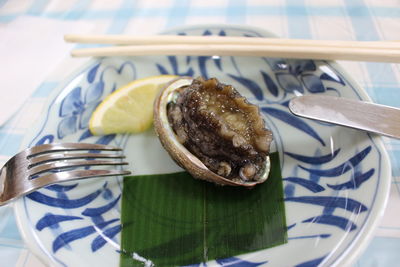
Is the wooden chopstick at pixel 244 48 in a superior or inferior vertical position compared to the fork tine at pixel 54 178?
superior

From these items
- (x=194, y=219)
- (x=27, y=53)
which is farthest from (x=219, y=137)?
(x=27, y=53)

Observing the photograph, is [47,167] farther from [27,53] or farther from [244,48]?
[27,53]

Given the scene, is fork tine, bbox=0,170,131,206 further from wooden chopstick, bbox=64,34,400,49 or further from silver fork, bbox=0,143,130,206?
wooden chopstick, bbox=64,34,400,49

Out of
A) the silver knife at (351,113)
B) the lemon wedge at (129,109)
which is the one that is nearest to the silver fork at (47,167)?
the lemon wedge at (129,109)

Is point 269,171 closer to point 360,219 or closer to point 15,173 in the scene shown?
point 360,219

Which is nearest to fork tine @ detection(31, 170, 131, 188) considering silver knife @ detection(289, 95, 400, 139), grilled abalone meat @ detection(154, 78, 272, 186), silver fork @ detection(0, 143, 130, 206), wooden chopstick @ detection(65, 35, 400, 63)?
silver fork @ detection(0, 143, 130, 206)

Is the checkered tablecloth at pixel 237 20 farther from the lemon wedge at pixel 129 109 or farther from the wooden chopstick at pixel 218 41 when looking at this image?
the lemon wedge at pixel 129 109

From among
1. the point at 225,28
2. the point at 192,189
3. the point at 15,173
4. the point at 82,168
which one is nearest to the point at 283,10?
the point at 225,28
